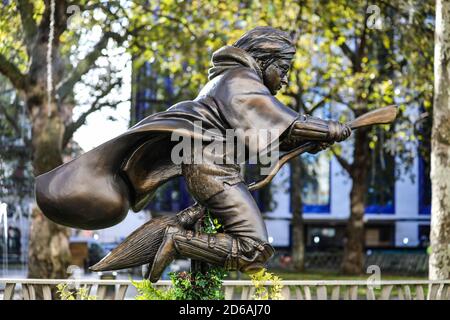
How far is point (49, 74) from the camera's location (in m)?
14.3

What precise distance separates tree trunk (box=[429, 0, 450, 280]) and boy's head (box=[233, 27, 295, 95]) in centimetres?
505

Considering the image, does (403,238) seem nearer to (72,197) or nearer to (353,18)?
Answer: (353,18)

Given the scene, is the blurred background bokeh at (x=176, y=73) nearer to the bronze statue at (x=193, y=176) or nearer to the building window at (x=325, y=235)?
the building window at (x=325, y=235)

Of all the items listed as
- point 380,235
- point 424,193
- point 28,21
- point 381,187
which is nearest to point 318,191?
point 381,187

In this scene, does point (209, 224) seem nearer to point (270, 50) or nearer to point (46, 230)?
point (270, 50)

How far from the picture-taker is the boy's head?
571 cm

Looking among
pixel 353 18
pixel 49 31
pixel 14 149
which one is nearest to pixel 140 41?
pixel 49 31

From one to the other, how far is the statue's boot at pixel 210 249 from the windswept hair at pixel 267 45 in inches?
51.5

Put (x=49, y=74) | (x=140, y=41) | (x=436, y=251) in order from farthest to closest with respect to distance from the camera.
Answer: (x=140, y=41) < (x=49, y=74) < (x=436, y=251)

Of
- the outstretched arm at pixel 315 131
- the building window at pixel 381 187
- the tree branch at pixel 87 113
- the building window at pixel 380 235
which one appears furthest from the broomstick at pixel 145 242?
the building window at pixel 380 235

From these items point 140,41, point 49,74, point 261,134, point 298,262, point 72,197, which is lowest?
point 298,262

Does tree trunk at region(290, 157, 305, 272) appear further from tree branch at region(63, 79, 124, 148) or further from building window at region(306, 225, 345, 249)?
building window at region(306, 225, 345, 249)

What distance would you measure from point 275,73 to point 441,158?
5.16m
